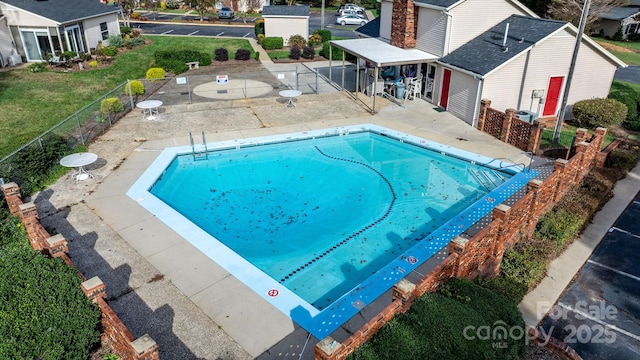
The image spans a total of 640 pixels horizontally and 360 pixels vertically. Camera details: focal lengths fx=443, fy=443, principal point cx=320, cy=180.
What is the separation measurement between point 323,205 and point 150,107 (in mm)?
11601

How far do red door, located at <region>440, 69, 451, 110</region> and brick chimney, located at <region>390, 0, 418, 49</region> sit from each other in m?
3.49

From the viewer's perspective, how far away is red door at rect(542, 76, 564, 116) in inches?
907

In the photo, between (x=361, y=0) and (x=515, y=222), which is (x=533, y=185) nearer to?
(x=515, y=222)

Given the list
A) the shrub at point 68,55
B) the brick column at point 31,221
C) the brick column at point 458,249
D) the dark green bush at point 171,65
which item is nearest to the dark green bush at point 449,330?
the brick column at point 458,249

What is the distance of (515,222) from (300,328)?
6.75m

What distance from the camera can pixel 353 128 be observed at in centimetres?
2269

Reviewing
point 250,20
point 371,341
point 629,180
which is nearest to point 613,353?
point 371,341

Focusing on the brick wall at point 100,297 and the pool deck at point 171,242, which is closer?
the brick wall at point 100,297

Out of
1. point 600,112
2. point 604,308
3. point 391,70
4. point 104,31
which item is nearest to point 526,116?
point 600,112

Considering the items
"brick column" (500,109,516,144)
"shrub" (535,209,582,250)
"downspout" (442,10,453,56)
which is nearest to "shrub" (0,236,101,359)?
"shrub" (535,209,582,250)

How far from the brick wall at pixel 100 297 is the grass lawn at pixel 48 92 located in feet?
24.4

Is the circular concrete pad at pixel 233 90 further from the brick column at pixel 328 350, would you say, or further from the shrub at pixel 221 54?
the brick column at pixel 328 350

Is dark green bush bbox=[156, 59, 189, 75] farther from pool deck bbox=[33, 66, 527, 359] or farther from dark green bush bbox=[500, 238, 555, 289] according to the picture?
dark green bush bbox=[500, 238, 555, 289]

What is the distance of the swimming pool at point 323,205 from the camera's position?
1220 cm
